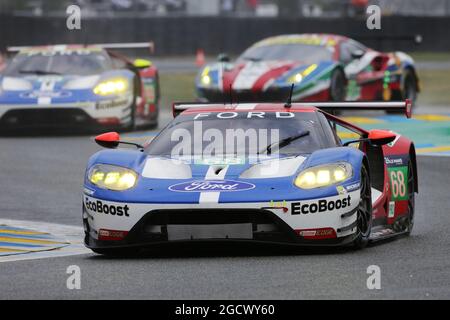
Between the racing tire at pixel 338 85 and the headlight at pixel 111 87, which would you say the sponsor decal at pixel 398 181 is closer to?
the headlight at pixel 111 87

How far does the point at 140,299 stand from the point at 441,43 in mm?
33564

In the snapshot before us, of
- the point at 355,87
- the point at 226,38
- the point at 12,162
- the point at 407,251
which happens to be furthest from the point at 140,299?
the point at 226,38

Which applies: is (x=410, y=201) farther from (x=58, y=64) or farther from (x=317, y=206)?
(x=58, y=64)

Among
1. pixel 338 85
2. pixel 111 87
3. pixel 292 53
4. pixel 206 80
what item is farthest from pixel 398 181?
pixel 292 53

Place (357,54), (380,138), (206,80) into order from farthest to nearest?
(357,54)
(206,80)
(380,138)

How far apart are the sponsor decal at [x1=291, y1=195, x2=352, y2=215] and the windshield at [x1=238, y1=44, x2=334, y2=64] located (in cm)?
1295

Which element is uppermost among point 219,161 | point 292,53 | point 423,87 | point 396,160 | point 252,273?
point 219,161

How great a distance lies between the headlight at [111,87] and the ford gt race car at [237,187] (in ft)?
29.8

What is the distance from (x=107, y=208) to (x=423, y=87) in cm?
2151

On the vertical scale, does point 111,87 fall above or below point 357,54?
above

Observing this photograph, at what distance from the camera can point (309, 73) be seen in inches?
806

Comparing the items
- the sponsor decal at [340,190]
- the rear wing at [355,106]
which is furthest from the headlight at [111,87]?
the sponsor decal at [340,190]

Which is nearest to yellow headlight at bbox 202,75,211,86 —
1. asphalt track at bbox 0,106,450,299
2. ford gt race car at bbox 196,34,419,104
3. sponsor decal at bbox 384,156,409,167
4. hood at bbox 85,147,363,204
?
ford gt race car at bbox 196,34,419,104

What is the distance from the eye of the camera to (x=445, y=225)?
1013 centimetres
